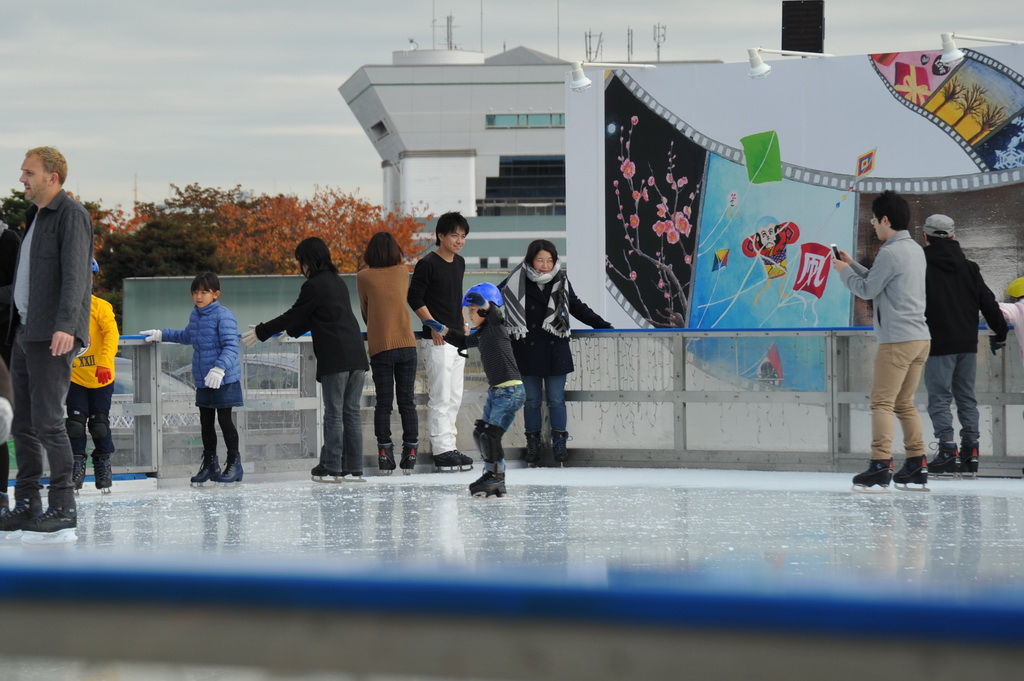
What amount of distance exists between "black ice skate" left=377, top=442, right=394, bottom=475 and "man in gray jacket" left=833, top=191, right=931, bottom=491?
10.2ft

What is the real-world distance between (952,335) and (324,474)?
13.3 ft

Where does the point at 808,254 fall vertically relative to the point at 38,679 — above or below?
above

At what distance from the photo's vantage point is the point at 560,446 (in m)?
10.5

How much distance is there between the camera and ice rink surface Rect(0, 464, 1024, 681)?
19.7 feet

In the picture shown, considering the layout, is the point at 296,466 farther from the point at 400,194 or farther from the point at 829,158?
the point at 400,194

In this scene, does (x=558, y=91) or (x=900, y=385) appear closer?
(x=900, y=385)

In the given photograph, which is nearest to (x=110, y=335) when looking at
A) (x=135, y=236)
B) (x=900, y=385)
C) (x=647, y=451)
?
(x=647, y=451)

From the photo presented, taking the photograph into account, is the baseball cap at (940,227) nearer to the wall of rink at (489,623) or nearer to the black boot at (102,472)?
the black boot at (102,472)

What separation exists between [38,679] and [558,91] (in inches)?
3480

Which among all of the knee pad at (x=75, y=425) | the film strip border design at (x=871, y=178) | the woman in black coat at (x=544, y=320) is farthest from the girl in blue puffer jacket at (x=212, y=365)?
the film strip border design at (x=871, y=178)

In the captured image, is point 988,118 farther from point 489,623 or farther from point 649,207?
point 489,623

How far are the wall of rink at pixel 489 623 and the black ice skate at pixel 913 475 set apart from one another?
24.8ft

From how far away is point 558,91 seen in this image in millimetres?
88688

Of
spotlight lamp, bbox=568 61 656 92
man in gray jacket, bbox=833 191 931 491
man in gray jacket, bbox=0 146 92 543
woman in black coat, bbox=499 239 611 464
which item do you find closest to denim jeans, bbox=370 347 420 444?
woman in black coat, bbox=499 239 611 464
